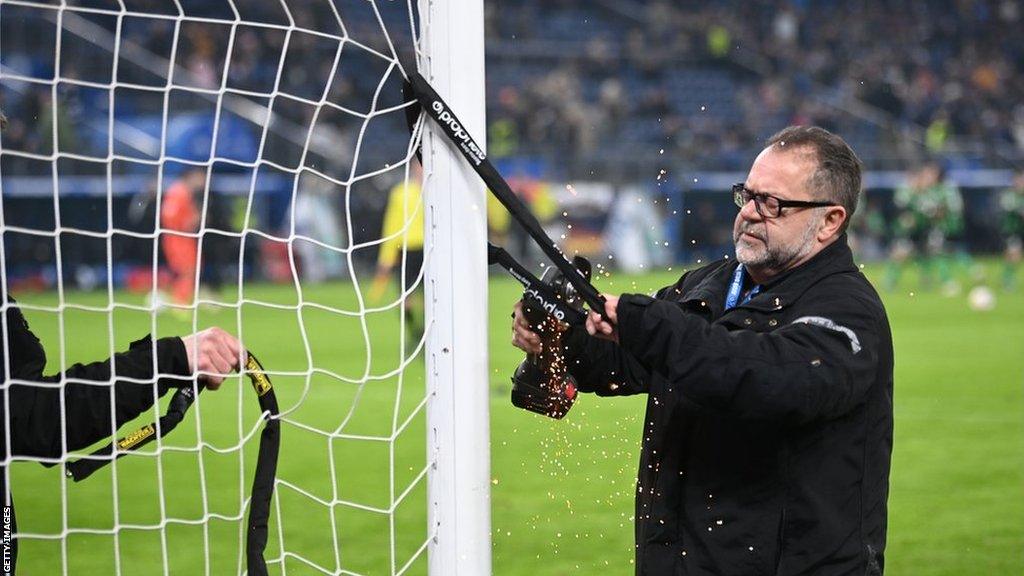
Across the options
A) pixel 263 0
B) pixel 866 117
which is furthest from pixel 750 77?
pixel 263 0

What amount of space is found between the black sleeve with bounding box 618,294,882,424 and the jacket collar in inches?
6.7

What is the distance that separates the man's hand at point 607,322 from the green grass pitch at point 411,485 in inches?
13.4

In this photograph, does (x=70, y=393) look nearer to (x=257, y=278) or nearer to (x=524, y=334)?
(x=524, y=334)

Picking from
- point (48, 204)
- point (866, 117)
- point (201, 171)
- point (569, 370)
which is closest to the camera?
point (569, 370)

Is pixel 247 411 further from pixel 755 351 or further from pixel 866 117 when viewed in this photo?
pixel 866 117

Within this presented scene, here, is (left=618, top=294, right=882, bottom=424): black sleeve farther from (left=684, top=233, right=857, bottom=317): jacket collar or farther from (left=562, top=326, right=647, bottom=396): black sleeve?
(left=562, top=326, right=647, bottom=396): black sleeve

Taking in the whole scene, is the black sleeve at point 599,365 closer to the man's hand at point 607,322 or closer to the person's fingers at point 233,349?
the man's hand at point 607,322

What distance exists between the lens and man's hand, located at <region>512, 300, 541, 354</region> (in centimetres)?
306

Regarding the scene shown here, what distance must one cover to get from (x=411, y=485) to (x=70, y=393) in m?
0.87

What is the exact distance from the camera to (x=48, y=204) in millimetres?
19484

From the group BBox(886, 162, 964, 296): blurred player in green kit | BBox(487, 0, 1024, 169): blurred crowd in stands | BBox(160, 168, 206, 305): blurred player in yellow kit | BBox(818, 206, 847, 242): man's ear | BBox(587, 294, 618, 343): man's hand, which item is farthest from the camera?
BBox(487, 0, 1024, 169): blurred crowd in stands

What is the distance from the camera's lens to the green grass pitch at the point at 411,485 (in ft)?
18.3

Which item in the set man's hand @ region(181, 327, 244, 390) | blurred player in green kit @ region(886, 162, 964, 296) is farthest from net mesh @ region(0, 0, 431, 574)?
blurred player in green kit @ region(886, 162, 964, 296)

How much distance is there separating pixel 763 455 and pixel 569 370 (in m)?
0.64
